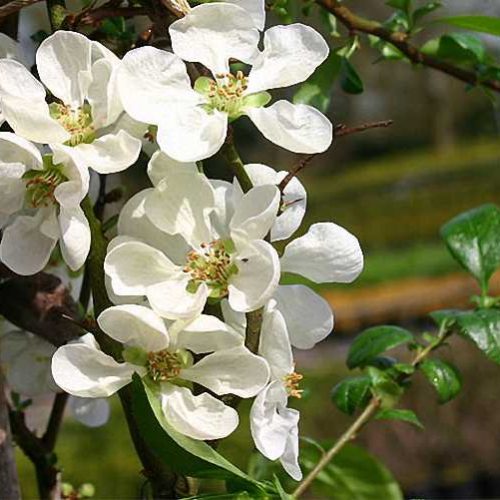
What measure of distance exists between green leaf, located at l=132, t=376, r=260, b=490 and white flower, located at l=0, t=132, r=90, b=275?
70 mm

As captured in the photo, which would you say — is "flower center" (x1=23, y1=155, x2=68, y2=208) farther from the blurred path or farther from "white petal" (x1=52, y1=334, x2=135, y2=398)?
the blurred path

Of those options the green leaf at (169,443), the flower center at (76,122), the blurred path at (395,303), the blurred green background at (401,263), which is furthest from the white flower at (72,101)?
the blurred path at (395,303)

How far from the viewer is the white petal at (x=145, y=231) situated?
1.64 ft

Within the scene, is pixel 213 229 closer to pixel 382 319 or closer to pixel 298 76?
pixel 298 76

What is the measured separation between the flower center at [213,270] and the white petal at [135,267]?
0.4 inches

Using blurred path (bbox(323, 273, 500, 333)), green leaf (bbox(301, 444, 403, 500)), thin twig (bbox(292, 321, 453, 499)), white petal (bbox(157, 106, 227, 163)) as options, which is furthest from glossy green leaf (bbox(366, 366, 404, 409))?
blurred path (bbox(323, 273, 500, 333))

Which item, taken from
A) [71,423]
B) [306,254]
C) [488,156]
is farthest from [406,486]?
[488,156]

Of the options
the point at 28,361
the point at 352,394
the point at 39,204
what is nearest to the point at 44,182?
the point at 39,204

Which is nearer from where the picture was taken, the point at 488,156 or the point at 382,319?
the point at 382,319

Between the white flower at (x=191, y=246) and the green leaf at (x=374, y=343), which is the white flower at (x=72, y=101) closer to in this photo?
the white flower at (x=191, y=246)

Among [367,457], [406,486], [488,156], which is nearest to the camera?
[367,457]

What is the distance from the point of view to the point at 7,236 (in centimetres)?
50

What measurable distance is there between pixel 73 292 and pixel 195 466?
0.85 ft

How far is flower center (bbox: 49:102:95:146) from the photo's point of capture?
0.50 metres
